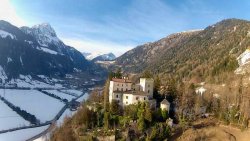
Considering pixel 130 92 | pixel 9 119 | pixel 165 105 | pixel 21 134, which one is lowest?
pixel 21 134

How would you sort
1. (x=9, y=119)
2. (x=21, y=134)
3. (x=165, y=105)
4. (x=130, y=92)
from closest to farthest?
(x=165, y=105)
(x=130, y=92)
(x=21, y=134)
(x=9, y=119)


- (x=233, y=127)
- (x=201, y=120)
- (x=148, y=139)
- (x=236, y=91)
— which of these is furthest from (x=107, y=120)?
(x=236, y=91)

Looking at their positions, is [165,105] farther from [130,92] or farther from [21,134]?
[21,134]

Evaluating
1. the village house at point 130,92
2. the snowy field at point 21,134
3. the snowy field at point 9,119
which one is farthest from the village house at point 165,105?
the snowy field at point 9,119

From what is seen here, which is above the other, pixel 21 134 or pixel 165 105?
pixel 165 105

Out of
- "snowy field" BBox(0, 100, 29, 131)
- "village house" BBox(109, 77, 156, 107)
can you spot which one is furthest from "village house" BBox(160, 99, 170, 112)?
"snowy field" BBox(0, 100, 29, 131)

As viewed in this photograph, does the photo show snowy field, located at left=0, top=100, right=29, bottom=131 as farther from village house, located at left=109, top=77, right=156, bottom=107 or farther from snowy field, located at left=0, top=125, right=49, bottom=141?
village house, located at left=109, top=77, right=156, bottom=107

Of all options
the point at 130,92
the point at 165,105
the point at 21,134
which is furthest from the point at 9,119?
the point at 165,105
